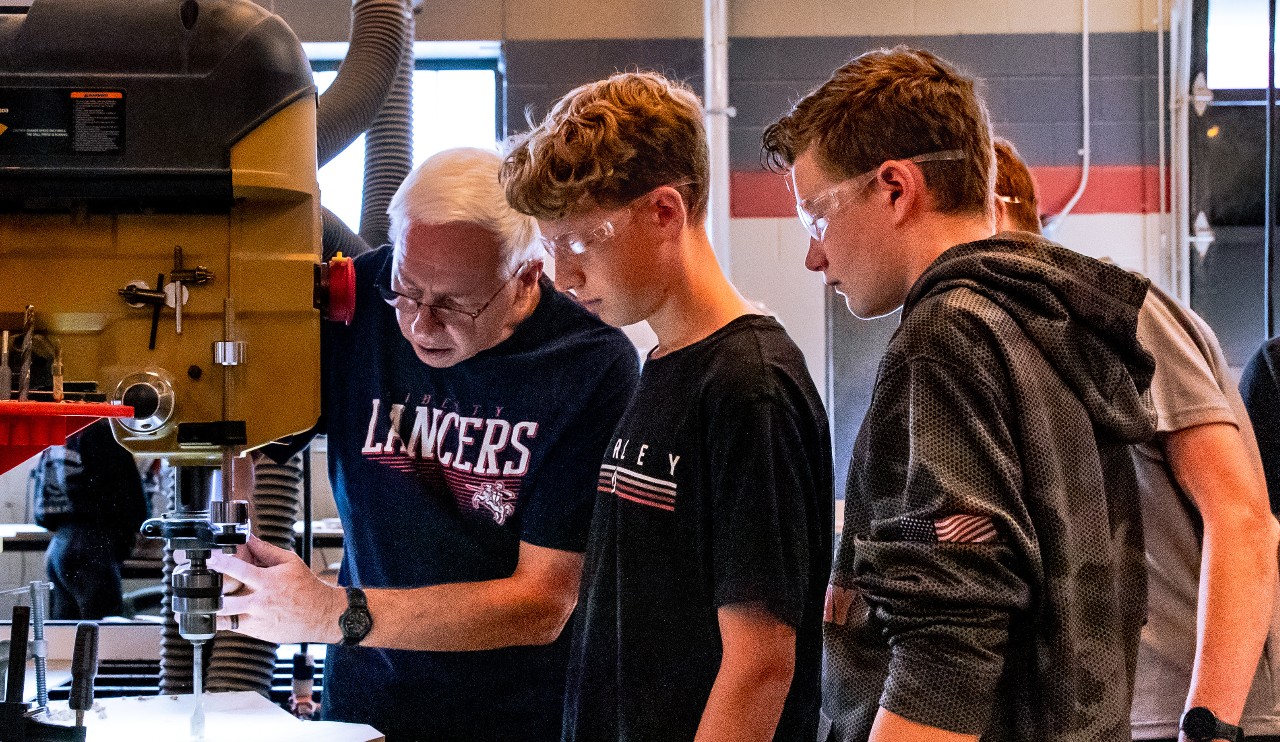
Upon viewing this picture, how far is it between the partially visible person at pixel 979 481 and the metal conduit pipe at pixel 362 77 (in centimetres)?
145

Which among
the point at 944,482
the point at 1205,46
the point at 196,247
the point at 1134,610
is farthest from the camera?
the point at 1205,46

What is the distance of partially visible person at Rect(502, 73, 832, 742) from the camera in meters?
1.12

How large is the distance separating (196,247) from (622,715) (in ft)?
2.18

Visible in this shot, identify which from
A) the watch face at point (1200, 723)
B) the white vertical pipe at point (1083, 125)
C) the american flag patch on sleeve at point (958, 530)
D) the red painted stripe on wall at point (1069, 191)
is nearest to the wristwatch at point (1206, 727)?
the watch face at point (1200, 723)

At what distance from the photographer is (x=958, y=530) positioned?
0.86 metres

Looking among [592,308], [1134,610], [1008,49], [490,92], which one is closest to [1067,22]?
[1008,49]

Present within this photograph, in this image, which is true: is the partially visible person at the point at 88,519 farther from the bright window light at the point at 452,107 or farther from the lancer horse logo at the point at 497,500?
the lancer horse logo at the point at 497,500

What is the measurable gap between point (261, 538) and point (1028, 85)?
3.82m

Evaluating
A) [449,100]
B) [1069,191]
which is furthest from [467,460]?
[1069,191]

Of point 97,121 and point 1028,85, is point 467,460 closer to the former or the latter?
point 97,121

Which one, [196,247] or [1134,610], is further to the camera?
[196,247]

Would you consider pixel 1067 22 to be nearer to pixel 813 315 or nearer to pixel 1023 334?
pixel 813 315

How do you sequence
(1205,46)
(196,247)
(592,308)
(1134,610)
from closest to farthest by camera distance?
(1134,610), (196,247), (592,308), (1205,46)

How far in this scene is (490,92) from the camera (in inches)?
191
